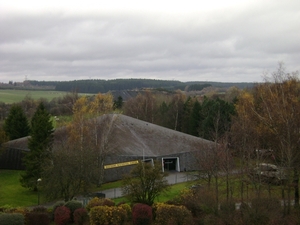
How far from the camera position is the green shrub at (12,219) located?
18.0 metres

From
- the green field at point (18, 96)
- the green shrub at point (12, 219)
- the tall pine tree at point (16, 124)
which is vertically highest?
the green field at point (18, 96)

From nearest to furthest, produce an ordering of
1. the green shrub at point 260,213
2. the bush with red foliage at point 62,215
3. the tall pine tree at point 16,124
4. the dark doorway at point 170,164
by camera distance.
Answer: the green shrub at point 260,213 < the bush with red foliage at point 62,215 < the dark doorway at point 170,164 < the tall pine tree at point 16,124

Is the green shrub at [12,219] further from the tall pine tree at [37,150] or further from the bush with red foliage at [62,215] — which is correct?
the tall pine tree at [37,150]

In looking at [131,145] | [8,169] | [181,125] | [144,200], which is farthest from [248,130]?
[181,125]

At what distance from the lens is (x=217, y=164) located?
2559cm

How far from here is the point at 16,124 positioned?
51.0 metres

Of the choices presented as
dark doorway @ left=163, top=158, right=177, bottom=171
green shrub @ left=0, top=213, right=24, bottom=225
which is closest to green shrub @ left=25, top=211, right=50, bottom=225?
green shrub @ left=0, top=213, right=24, bottom=225

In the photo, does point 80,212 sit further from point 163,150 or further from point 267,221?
point 163,150

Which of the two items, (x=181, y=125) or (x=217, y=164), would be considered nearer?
(x=217, y=164)

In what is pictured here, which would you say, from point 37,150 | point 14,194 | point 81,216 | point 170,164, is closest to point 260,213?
point 81,216

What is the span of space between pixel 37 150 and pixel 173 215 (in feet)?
66.4

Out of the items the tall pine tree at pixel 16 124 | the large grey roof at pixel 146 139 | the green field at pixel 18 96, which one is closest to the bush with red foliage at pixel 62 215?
the large grey roof at pixel 146 139

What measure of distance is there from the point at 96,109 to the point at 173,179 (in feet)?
35.6

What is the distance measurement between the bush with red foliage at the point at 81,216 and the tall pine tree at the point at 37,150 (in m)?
13.2
